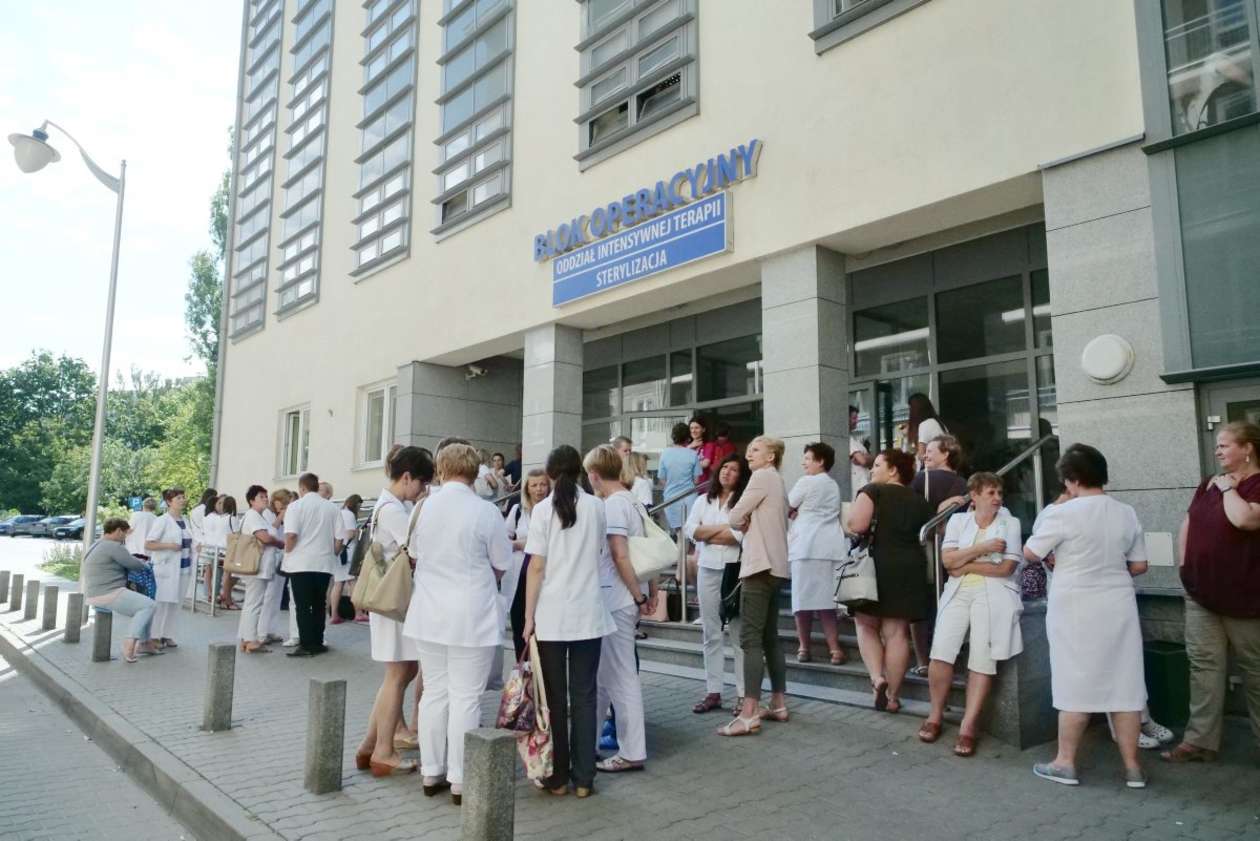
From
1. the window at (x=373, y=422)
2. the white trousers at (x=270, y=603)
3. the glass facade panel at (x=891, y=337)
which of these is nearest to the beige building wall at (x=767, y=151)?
the window at (x=373, y=422)

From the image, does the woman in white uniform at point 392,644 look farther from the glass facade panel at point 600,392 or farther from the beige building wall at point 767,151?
the glass facade panel at point 600,392

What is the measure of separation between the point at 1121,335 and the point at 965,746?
11.9 feet

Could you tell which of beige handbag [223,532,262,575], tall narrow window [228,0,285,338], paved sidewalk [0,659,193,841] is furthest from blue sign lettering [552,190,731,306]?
tall narrow window [228,0,285,338]

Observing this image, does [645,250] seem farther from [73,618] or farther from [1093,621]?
[73,618]

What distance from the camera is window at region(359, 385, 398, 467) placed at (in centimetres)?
1702

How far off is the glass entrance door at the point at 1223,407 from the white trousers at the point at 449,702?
215 inches

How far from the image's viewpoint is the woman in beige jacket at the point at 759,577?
6055 mm

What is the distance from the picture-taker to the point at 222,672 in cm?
672

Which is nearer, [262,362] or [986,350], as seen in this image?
[986,350]

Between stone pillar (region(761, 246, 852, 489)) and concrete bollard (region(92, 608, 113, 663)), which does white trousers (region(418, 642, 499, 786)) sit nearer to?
stone pillar (region(761, 246, 852, 489))

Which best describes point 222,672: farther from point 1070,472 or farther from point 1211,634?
point 1211,634

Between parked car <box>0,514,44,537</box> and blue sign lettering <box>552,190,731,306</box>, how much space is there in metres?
56.5

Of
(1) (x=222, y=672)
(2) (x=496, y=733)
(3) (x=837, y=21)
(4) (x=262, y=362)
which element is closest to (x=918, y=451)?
(3) (x=837, y=21)

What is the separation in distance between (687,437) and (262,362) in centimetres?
1450
